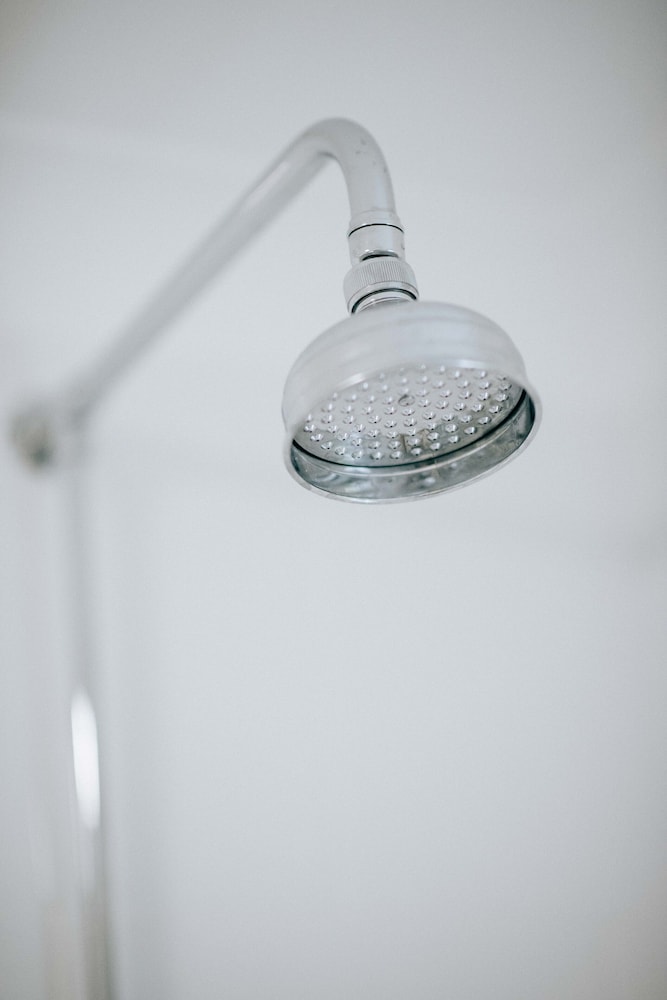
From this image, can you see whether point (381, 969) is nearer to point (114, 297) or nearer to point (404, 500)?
point (404, 500)

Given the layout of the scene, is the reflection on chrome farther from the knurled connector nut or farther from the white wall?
the knurled connector nut

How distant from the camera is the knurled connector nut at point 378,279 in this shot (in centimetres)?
42

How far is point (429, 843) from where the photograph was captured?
32.0 inches

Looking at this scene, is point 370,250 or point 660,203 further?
point 660,203

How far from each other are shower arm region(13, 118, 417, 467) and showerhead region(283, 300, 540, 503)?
0.03 metres

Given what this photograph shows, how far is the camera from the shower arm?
436 mm

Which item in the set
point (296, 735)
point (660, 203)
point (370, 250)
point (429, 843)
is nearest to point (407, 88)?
point (660, 203)

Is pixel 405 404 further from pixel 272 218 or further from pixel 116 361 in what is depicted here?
pixel 116 361

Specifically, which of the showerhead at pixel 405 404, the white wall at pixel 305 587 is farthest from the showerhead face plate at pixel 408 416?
the white wall at pixel 305 587

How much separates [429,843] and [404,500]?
514 mm

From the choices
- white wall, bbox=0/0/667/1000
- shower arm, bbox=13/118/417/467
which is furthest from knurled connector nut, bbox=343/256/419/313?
white wall, bbox=0/0/667/1000

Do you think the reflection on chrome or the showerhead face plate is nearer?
the showerhead face plate

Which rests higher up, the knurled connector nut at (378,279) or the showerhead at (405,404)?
the knurled connector nut at (378,279)

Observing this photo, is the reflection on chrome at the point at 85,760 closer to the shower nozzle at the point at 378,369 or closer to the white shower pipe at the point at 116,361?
the white shower pipe at the point at 116,361
